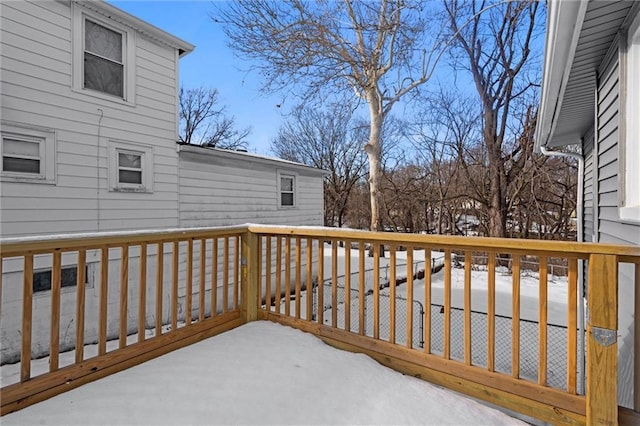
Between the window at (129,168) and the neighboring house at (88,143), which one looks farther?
the window at (129,168)

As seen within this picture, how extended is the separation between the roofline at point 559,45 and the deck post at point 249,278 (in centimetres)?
257

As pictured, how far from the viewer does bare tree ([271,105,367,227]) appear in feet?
53.3

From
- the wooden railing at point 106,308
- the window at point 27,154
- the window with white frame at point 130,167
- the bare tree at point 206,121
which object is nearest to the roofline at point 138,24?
the window with white frame at point 130,167

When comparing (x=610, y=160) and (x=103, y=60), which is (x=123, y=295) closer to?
(x=610, y=160)

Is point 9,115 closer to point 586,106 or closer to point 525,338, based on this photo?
point 586,106

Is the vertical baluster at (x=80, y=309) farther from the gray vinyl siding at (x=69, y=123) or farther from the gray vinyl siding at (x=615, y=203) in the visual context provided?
the gray vinyl siding at (x=69, y=123)

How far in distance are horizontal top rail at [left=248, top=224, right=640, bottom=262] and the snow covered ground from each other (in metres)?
0.83

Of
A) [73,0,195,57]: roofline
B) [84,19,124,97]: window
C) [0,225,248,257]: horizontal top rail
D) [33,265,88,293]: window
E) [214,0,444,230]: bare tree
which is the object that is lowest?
[33,265,88,293]: window

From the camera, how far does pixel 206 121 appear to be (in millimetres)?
17328

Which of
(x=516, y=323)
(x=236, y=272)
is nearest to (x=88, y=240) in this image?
(x=236, y=272)

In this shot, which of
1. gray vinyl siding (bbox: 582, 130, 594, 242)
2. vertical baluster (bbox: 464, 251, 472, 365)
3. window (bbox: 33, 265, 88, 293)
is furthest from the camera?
window (bbox: 33, 265, 88, 293)

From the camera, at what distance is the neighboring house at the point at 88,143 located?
4.46 meters

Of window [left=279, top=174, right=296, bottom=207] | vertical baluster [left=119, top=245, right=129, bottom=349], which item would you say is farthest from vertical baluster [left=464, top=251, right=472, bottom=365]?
window [left=279, top=174, right=296, bottom=207]

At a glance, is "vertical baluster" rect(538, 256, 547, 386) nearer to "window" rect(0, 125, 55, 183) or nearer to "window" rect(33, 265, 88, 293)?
"window" rect(33, 265, 88, 293)
